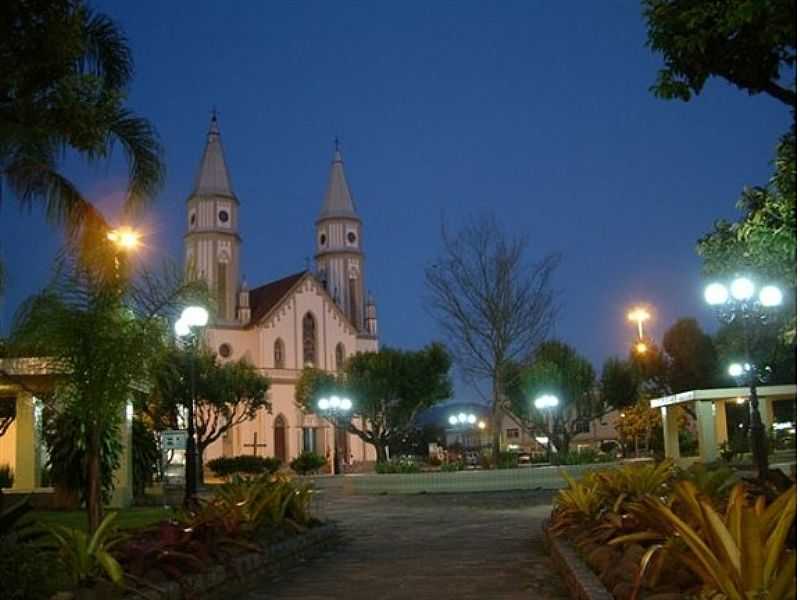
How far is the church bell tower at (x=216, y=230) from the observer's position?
6538 centimetres

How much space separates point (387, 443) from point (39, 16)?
3931 centimetres

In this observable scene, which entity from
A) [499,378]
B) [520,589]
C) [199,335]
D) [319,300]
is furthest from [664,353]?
[520,589]

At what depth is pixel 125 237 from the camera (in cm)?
1399

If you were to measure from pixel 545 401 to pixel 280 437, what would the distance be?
30513 mm

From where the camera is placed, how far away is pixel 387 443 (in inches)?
1999

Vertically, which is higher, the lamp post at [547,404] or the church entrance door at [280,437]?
the lamp post at [547,404]

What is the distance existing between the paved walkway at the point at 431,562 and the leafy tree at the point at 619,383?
29589mm

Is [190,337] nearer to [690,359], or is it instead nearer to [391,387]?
[391,387]

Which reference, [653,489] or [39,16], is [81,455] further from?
[653,489]

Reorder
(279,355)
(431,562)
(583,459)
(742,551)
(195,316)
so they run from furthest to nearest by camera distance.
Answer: (279,355)
(583,459)
(195,316)
(431,562)
(742,551)

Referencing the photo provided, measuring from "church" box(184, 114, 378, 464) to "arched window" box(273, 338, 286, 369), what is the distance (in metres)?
0.07

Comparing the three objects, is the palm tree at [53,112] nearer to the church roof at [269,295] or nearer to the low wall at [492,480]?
the low wall at [492,480]

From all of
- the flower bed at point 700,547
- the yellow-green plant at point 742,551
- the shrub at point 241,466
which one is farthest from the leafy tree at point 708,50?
the shrub at point 241,466

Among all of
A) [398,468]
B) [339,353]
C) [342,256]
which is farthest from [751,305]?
[342,256]
